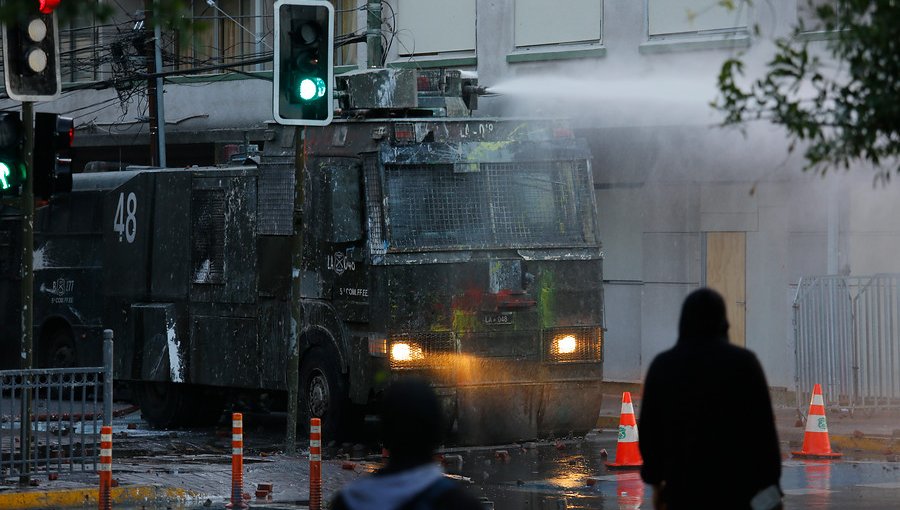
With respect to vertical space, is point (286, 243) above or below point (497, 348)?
above

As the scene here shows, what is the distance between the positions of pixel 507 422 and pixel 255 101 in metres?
14.2

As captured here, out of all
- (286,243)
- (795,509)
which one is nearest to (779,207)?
(286,243)

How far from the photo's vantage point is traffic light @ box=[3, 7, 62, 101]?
1197 centimetres

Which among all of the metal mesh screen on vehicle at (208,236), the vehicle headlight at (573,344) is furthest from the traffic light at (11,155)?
the vehicle headlight at (573,344)

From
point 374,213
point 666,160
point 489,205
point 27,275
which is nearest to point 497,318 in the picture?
point 489,205

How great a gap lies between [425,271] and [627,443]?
235cm

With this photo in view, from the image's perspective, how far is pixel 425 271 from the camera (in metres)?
14.9

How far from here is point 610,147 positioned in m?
21.9

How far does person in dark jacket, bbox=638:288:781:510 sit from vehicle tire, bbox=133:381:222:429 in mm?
12462

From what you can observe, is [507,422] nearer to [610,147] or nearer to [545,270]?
[545,270]

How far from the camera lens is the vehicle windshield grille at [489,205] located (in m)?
15.0

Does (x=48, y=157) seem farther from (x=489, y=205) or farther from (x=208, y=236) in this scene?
(x=208, y=236)

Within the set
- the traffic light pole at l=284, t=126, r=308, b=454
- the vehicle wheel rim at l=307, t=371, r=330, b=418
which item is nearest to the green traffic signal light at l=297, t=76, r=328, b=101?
the traffic light pole at l=284, t=126, r=308, b=454

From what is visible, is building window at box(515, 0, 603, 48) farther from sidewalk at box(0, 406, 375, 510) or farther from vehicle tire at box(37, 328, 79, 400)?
sidewalk at box(0, 406, 375, 510)
